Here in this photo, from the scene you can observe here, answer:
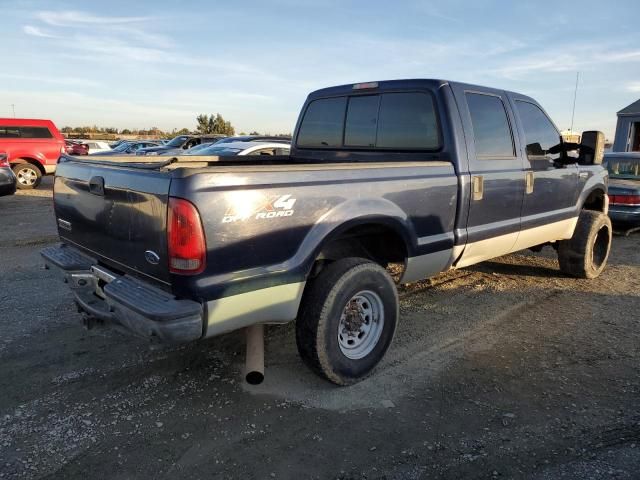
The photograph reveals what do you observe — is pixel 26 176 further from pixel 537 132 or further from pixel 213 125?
pixel 213 125

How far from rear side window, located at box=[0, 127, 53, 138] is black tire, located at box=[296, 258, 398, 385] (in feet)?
48.0

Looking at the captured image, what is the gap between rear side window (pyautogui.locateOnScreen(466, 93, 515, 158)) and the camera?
13.4 ft

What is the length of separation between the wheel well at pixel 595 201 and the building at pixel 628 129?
68.6 feet

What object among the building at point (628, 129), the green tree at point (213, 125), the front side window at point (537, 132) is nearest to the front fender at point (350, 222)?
the front side window at point (537, 132)

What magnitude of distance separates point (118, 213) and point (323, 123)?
2.49 metres

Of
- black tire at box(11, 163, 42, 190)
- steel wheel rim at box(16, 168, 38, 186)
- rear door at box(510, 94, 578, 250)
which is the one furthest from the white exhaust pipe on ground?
steel wheel rim at box(16, 168, 38, 186)

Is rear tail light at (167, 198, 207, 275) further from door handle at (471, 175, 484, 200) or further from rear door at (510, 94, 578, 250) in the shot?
rear door at (510, 94, 578, 250)

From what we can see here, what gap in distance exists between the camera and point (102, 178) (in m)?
3.03

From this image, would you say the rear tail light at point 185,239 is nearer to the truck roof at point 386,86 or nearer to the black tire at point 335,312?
the black tire at point 335,312

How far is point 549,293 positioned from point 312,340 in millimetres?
3376

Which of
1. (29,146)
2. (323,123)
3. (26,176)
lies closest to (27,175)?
(26,176)

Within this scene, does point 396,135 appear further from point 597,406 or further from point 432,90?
point 597,406

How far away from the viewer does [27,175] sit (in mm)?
14750

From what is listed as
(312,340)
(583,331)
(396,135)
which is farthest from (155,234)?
(583,331)
